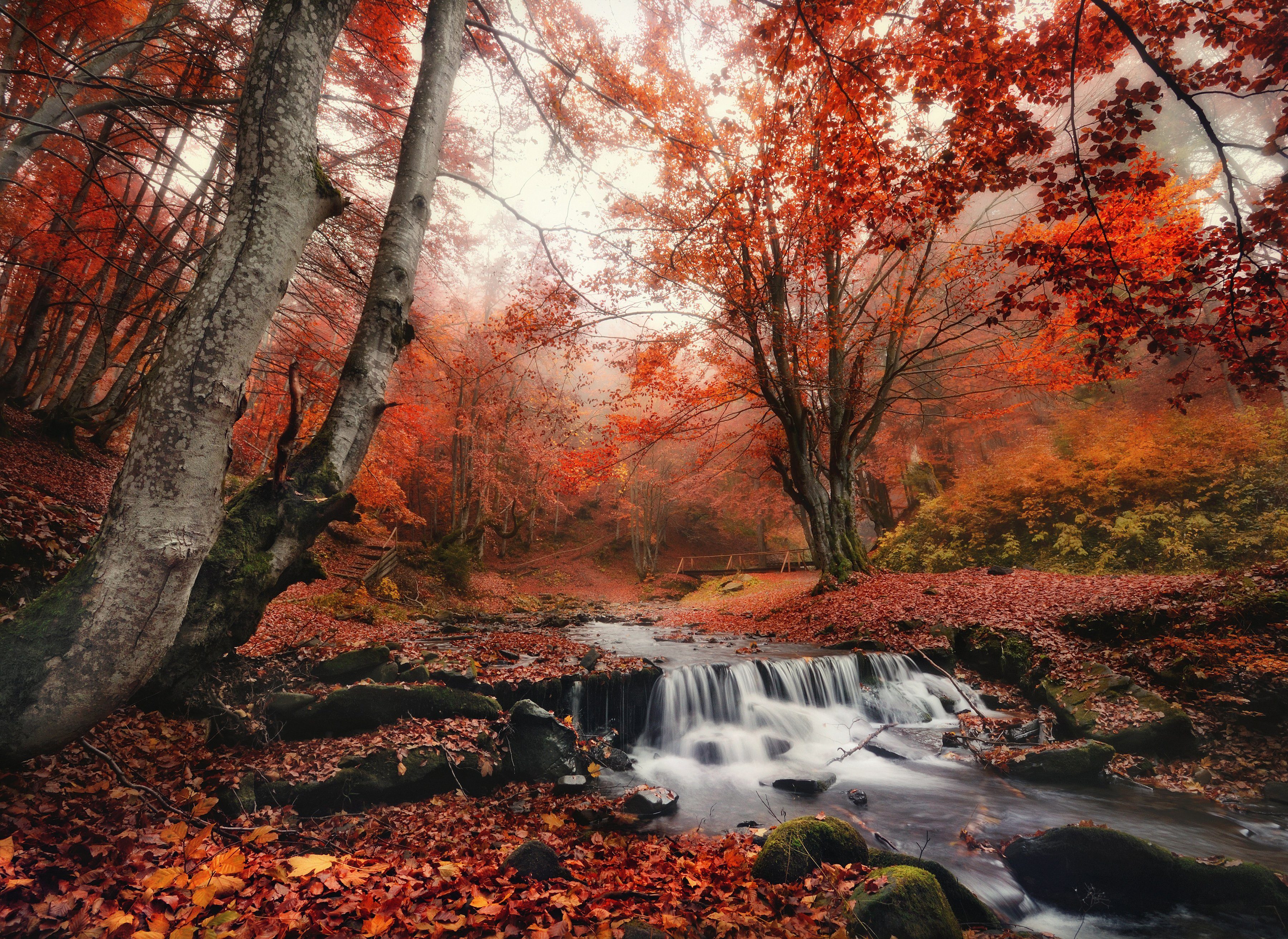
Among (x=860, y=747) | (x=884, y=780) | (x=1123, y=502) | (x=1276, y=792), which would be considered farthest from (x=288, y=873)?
(x=1123, y=502)

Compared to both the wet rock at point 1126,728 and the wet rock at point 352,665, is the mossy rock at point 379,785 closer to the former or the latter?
the wet rock at point 352,665

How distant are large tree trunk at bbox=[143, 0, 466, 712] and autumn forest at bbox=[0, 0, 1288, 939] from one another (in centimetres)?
4

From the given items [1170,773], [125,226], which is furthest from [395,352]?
[1170,773]

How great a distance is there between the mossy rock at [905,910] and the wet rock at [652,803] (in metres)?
2.40

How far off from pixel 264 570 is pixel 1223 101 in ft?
116

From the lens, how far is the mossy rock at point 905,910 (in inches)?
104

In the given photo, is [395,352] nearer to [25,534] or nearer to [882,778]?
[25,534]

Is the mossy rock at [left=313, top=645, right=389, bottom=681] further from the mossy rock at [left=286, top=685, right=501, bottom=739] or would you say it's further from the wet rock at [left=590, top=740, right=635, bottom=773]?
the wet rock at [left=590, top=740, right=635, bottom=773]

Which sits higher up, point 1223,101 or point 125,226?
point 1223,101

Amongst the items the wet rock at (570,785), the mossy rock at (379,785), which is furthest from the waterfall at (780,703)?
the mossy rock at (379,785)

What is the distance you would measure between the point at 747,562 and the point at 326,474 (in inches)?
963

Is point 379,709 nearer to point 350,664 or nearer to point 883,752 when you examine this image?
point 350,664

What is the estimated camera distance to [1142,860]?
3.74m

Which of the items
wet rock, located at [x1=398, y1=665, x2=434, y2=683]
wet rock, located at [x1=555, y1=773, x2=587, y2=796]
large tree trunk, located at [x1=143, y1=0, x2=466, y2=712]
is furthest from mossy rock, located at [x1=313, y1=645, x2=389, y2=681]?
wet rock, located at [x1=555, y1=773, x2=587, y2=796]
